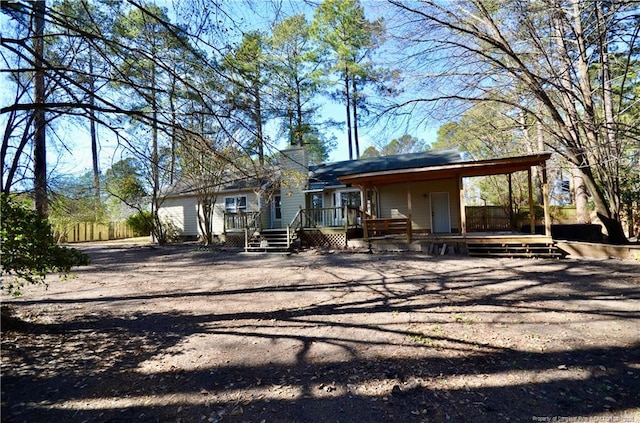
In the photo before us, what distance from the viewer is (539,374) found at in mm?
2914

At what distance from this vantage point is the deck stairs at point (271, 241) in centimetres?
1380

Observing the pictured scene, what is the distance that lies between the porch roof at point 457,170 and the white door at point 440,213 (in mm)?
2871

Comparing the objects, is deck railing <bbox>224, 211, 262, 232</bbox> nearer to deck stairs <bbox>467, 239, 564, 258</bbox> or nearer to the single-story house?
the single-story house

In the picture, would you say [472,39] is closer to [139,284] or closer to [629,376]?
[629,376]

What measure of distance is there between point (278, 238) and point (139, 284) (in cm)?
731

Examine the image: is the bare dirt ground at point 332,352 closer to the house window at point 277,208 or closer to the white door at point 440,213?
the white door at point 440,213

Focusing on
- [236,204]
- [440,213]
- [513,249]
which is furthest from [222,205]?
[513,249]

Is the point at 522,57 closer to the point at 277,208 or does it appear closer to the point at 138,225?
the point at 277,208

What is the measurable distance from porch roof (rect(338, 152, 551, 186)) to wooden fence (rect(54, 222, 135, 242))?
20735 millimetres

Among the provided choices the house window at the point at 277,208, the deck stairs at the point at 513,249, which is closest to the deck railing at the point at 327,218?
the house window at the point at 277,208

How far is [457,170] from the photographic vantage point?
1121cm

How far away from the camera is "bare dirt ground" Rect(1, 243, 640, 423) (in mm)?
2533

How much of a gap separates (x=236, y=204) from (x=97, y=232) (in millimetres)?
13426

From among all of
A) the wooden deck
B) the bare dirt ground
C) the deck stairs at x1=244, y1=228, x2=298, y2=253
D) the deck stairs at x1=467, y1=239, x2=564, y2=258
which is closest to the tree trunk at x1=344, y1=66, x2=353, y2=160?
the deck stairs at x1=244, y1=228, x2=298, y2=253
